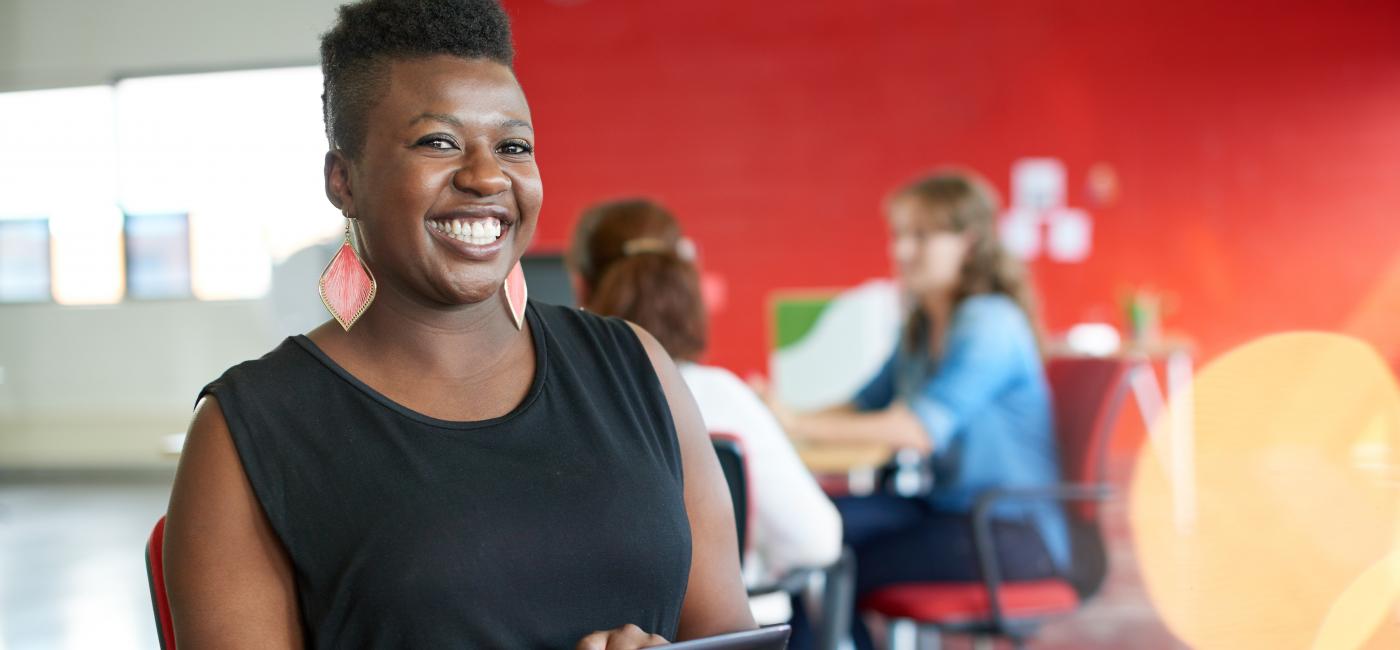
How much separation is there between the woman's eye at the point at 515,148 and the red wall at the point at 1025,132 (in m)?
5.16

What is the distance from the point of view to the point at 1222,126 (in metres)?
6.46

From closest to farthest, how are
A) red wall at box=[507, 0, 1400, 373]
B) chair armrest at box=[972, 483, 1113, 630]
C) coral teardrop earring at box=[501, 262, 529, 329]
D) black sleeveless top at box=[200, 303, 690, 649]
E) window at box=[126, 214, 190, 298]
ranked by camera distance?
1. black sleeveless top at box=[200, 303, 690, 649]
2. coral teardrop earring at box=[501, 262, 529, 329]
3. chair armrest at box=[972, 483, 1113, 630]
4. red wall at box=[507, 0, 1400, 373]
5. window at box=[126, 214, 190, 298]

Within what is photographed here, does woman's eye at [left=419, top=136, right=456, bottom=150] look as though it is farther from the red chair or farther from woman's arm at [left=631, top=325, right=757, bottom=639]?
the red chair

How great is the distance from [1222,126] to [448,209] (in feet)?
20.6

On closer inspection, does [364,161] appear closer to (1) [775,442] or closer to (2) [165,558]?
(2) [165,558]

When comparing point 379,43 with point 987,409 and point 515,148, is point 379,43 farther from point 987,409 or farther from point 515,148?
point 987,409

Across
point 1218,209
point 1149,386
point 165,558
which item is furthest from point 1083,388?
point 1218,209

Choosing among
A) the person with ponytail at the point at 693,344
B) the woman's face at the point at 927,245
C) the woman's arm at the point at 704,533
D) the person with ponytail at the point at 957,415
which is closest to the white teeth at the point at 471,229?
the woman's arm at the point at 704,533

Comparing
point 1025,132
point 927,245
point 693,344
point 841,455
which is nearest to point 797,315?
point 927,245

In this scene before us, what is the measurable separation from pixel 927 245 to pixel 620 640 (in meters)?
2.09

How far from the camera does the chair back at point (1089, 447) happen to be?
2.54m

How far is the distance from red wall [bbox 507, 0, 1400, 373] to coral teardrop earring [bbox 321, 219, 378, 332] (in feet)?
17.0

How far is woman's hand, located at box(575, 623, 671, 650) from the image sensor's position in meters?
0.97

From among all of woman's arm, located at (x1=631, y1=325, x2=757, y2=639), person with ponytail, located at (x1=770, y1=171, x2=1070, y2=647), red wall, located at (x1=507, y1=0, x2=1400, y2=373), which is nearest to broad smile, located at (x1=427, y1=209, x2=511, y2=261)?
woman's arm, located at (x1=631, y1=325, x2=757, y2=639)
